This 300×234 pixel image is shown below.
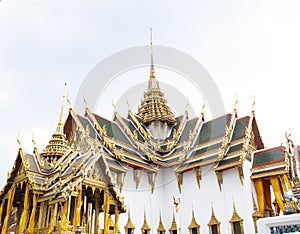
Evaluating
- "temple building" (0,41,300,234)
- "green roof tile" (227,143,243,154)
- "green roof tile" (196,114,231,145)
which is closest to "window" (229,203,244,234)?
"temple building" (0,41,300,234)

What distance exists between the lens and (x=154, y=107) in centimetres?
1773

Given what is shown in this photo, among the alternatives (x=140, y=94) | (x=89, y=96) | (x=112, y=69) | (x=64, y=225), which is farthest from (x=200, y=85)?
(x=64, y=225)

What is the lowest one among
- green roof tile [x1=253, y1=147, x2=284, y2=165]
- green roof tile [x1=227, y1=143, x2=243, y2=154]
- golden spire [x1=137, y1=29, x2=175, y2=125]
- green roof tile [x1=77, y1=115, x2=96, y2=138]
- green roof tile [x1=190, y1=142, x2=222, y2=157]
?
green roof tile [x1=253, y1=147, x2=284, y2=165]

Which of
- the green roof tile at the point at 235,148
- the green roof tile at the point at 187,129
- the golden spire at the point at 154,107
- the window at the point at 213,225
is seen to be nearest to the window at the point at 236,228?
the window at the point at 213,225

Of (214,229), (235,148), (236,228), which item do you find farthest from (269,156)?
(214,229)

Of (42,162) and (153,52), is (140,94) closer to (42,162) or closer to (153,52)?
(153,52)

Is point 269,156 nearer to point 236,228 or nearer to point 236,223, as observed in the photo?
point 236,223

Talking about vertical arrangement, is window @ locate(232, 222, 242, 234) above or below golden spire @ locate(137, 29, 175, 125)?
below

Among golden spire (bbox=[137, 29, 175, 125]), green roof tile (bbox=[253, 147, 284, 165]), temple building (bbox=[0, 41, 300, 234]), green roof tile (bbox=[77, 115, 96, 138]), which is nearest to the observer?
temple building (bbox=[0, 41, 300, 234])

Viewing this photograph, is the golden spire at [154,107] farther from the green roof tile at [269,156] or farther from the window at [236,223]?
the window at [236,223]

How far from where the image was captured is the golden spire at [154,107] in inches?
669

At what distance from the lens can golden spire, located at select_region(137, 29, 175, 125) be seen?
1700cm

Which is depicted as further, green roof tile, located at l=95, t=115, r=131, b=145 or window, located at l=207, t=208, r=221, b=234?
green roof tile, located at l=95, t=115, r=131, b=145

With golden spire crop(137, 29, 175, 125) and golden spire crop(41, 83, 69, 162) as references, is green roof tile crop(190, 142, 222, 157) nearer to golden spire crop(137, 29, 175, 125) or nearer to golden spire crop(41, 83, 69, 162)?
golden spire crop(137, 29, 175, 125)
